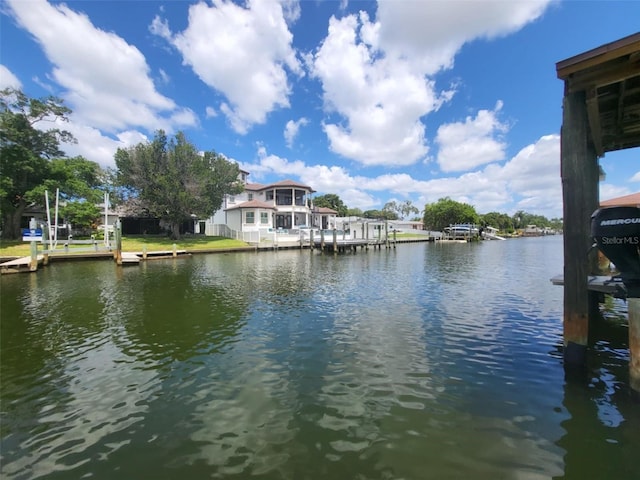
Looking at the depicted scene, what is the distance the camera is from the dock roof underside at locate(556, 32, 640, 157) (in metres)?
4.78

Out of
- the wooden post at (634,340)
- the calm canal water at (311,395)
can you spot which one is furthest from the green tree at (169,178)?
the wooden post at (634,340)

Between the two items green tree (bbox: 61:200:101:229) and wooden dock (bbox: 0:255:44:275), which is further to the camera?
green tree (bbox: 61:200:101:229)

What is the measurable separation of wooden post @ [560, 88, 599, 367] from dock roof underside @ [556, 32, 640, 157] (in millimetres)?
246

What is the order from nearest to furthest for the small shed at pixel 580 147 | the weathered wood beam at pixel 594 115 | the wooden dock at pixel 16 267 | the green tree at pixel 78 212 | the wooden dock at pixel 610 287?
the small shed at pixel 580 147 < the weathered wood beam at pixel 594 115 < the wooden dock at pixel 610 287 < the wooden dock at pixel 16 267 < the green tree at pixel 78 212

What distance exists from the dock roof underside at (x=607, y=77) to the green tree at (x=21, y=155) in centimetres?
3965

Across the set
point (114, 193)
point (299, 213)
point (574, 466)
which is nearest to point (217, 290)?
point (574, 466)

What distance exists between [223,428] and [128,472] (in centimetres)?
119

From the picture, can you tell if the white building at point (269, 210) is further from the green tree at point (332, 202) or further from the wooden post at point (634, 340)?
the wooden post at point (634, 340)

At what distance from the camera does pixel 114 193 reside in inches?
1598

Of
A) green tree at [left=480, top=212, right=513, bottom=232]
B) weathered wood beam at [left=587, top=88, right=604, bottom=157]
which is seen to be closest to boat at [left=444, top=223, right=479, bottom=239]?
green tree at [left=480, top=212, right=513, bottom=232]

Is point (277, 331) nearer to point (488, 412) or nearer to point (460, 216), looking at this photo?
point (488, 412)

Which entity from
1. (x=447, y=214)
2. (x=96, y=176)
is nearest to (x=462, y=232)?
(x=447, y=214)

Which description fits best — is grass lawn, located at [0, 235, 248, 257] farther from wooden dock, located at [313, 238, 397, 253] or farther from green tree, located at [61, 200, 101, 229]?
wooden dock, located at [313, 238, 397, 253]

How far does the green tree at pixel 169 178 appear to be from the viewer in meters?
37.1
